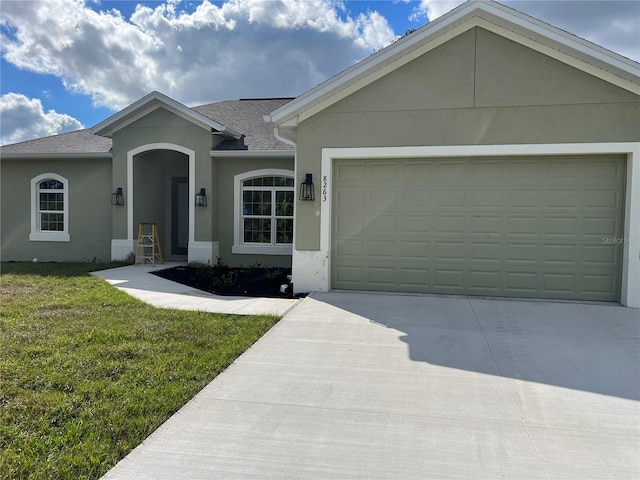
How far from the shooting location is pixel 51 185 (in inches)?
512

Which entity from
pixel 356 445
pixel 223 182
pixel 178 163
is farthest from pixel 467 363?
pixel 178 163

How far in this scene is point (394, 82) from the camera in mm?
7719

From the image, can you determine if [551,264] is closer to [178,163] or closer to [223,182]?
[223,182]

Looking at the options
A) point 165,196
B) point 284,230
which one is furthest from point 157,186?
point 284,230

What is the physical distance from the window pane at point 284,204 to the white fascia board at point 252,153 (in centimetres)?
109

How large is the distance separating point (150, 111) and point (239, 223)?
3.95 meters

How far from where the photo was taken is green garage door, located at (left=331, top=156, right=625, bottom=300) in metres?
7.32

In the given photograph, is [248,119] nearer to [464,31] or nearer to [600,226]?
[464,31]

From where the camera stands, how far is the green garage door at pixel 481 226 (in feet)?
24.0

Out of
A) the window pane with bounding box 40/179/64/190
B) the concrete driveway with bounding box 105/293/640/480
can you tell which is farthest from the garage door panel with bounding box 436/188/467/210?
the window pane with bounding box 40/179/64/190

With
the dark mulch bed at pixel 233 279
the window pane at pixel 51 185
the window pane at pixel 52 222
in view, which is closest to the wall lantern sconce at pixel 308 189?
the dark mulch bed at pixel 233 279

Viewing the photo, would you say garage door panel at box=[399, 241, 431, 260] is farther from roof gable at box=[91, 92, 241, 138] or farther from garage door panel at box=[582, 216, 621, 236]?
roof gable at box=[91, 92, 241, 138]

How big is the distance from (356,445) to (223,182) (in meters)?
9.64

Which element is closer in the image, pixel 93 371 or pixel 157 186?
pixel 93 371
